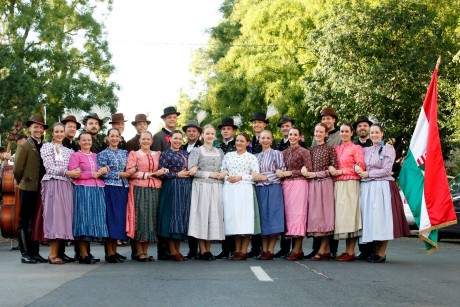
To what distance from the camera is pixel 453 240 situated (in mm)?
21188

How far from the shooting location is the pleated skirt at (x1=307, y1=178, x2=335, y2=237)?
1272cm

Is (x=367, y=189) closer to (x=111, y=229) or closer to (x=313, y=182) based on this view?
(x=313, y=182)

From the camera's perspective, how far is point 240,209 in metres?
12.8

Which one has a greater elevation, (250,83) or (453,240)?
(250,83)

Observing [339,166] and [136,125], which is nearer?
[339,166]

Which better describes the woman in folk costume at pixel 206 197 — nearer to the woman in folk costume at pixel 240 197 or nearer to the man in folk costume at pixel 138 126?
the woman in folk costume at pixel 240 197

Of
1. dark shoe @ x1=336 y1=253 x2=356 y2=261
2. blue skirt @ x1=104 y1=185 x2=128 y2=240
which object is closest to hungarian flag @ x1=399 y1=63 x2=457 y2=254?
dark shoe @ x1=336 y1=253 x2=356 y2=261

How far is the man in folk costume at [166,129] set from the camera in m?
14.5

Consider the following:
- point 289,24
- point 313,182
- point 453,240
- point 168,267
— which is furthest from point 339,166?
point 289,24

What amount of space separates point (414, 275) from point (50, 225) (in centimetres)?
507

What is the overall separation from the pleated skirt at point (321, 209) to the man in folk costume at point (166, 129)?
9.55 feet

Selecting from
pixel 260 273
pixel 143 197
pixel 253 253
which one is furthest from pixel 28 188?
pixel 260 273

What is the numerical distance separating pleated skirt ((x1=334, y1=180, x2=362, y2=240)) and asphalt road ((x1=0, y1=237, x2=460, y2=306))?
0.65 m

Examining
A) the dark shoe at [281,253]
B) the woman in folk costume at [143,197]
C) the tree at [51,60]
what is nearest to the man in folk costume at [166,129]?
the woman in folk costume at [143,197]
